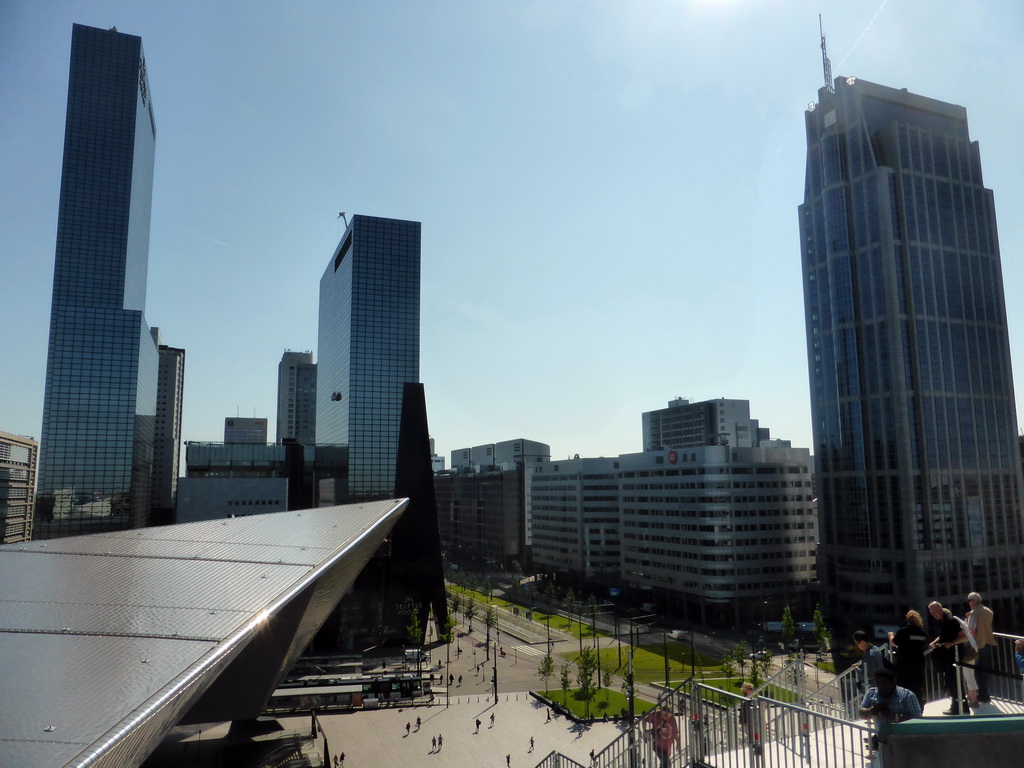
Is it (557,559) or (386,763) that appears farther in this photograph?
(557,559)

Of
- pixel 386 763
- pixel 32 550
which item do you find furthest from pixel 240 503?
pixel 32 550

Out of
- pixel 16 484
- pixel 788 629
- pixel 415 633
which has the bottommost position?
pixel 415 633

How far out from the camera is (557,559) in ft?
298

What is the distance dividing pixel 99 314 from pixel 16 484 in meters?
27.7

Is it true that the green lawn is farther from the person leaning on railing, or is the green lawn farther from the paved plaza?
the person leaning on railing

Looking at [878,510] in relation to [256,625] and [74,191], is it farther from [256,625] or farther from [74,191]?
[74,191]

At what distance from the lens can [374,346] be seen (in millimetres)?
89562

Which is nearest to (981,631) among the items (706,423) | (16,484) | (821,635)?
(821,635)

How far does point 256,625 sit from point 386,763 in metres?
26.2

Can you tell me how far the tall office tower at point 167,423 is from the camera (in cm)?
17200

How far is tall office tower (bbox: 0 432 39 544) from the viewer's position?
75.6m

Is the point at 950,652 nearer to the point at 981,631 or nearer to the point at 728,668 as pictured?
the point at 981,631

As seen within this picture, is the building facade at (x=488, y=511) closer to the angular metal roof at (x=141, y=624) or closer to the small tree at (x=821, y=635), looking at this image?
the small tree at (x=821, y=635)

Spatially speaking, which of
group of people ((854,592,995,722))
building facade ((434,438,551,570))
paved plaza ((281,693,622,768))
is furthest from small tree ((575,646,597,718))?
building facade ((434,438,551,570))
